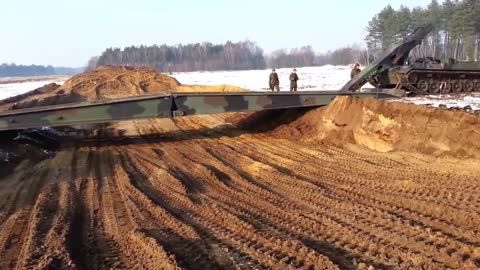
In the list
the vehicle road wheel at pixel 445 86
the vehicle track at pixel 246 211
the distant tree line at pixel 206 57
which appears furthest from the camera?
the distant tree line at pixel 206 57

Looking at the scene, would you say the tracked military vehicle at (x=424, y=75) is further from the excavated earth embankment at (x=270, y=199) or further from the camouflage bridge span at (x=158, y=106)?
the excavated earth embankment at (x=270, y=199)

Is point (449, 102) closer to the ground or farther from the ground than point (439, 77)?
closer to the ground

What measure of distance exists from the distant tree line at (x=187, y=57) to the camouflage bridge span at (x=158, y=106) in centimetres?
10076

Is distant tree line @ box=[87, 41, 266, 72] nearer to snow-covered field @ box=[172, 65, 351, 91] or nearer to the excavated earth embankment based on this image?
snow-covered field @ box=[172, 65, 351, 91]

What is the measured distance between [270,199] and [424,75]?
44.8 feet

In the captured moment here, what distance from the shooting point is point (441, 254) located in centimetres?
439

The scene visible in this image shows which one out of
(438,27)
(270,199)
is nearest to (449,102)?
(270,199)

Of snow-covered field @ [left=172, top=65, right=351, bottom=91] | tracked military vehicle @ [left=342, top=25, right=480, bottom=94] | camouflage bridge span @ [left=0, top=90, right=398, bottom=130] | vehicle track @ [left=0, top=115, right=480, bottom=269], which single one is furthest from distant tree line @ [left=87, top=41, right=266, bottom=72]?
vehicle track @ [left=0, top=115, right=480, bottom=269]

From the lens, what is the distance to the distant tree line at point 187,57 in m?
118

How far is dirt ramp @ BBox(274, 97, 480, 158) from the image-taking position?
27.6 ft

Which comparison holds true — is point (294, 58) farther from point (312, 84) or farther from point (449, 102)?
point (449, 102)

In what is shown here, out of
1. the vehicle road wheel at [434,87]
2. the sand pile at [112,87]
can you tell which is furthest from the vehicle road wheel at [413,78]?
the sand pile at [112,87]

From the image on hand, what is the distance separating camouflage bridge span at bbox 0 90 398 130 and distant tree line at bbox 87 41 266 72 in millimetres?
100758

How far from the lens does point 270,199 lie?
667cm
